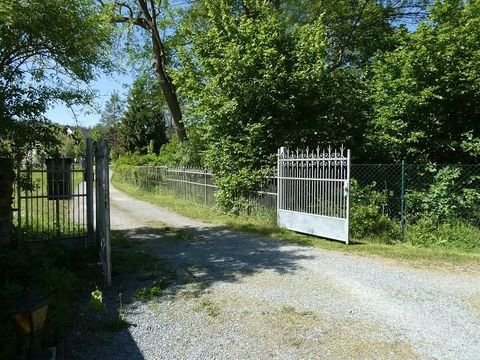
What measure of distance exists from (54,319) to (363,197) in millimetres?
8826

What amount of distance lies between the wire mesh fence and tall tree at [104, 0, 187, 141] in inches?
415

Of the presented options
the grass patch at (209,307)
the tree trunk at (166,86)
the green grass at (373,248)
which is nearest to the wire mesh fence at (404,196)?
the green grass at (373,248)

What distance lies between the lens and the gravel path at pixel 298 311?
14.2ft

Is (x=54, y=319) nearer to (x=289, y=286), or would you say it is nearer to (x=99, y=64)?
(x=289, y=286)

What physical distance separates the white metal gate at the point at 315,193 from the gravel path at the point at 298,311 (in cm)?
141

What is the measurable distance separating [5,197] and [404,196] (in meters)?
9.19

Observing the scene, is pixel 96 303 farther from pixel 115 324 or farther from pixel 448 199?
pixel 448 199

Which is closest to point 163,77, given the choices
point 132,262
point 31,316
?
point 132,262

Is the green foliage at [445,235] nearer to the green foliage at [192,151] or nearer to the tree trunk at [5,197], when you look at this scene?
the tree trunk at [5,197]

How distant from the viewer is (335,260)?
8062mm

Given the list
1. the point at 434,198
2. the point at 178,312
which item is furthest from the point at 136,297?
the point at 434,198

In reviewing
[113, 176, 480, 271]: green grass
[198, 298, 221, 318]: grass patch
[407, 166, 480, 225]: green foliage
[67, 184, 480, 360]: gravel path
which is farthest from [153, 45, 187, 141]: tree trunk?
[198, 298, 221, 318]: grass patch

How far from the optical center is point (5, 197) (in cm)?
675

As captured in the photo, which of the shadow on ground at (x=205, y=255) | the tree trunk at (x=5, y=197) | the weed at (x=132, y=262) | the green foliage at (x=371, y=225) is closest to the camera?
the tree trunk at (x=5, y=197)
